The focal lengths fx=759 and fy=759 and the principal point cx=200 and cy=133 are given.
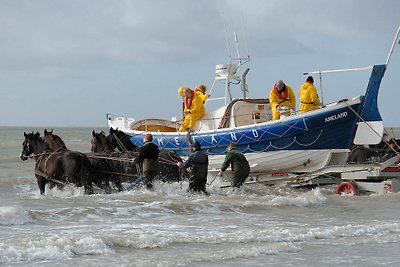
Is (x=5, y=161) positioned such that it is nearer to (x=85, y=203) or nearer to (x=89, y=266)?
(x=85, y=203)

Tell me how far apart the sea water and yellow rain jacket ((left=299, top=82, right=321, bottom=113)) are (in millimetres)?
2471

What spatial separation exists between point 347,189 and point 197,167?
148 inches

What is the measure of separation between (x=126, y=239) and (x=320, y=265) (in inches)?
108

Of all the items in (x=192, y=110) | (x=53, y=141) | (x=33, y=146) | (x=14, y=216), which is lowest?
(x=14, y=216)

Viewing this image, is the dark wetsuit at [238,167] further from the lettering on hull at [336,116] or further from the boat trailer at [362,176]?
the lettering on hull at [336,116]

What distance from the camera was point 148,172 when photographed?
16062mm

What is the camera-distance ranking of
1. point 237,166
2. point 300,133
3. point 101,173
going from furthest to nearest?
point 300,133, point 101,173, point 237,166

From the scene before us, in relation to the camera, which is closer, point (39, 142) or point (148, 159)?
point (148, 159)

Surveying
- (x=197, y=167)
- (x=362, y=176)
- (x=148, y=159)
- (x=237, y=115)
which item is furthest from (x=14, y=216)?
(x=237, y=115)

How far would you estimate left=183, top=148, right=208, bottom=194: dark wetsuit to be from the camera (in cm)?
1553

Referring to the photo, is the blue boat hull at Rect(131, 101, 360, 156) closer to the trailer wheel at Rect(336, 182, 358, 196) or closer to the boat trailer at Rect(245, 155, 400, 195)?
the boat trailer at Rect(245, 155, 400, 195)

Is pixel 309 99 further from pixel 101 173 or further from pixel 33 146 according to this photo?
pixel 33 146

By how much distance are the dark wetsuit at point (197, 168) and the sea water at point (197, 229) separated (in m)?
0.21

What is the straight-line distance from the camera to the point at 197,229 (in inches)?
471
